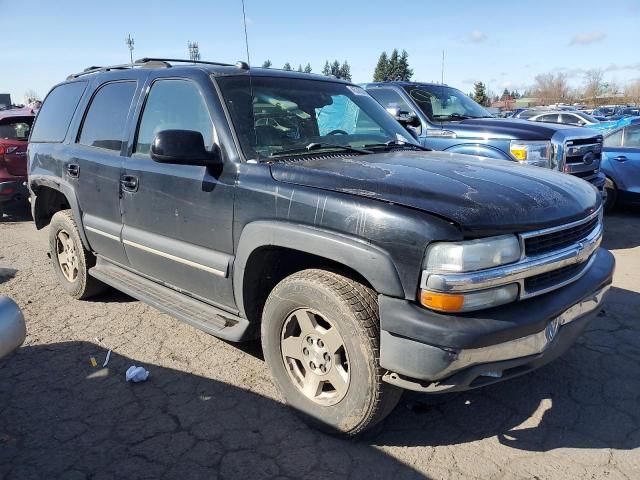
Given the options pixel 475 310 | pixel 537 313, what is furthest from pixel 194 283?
pixel 537 313

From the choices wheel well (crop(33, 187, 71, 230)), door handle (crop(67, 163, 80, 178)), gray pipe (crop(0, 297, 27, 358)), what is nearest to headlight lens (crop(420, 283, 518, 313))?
gray pipe (crop(0, 297, 27, 358))

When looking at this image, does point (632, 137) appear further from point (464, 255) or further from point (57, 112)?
point (57, 112)

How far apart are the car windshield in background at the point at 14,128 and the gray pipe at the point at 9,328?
726 centimetres

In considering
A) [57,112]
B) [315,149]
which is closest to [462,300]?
[315,149]

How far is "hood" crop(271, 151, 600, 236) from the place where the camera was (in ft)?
7.60

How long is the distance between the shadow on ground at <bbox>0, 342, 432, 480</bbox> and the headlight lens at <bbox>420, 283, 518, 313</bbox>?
89cm

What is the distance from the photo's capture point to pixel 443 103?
24.2ft

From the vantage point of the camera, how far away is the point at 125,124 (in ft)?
12.6

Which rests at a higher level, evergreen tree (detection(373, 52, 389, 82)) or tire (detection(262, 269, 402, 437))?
evergreen tree (detection(373, 52, 389, 82))

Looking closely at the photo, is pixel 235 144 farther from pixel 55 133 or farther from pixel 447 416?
pixel 55 133

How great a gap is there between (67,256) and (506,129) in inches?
201

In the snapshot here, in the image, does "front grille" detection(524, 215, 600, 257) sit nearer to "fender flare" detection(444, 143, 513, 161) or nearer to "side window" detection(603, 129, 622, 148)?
"fender flare" detection(444, 143, 513, 161)

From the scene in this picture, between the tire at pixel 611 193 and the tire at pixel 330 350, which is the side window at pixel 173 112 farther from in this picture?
the tire at pixel 611 193

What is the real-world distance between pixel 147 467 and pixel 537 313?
2.02m
